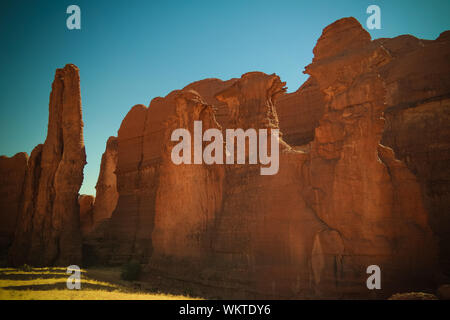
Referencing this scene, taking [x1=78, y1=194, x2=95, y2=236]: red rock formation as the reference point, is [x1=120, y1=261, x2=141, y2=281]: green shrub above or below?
below

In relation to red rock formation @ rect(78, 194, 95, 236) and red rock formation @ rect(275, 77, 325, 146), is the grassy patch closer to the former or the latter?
red rock formation @ rect(275, 77, 325, 146)

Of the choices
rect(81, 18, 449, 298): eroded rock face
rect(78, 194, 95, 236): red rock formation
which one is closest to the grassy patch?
rect(81, 18, 449, 298): eroded rock face

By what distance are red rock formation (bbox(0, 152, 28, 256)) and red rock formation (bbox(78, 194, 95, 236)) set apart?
648 centimetres

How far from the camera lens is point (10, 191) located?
80.6 feet

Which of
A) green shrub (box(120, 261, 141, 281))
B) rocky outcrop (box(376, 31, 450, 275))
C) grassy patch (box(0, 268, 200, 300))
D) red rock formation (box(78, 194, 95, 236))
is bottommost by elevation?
green shrub (box(120, 261, 141, 281))

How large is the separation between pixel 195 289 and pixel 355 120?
24.0 ft

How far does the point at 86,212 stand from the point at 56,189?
14477 millimetres

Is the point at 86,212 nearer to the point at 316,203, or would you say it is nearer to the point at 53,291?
the point at 53,291

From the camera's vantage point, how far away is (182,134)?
14766 mm

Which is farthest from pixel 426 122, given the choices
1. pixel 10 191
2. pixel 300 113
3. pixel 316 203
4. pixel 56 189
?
pixel 10 191

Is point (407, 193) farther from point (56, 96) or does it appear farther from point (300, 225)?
point (56, 96)

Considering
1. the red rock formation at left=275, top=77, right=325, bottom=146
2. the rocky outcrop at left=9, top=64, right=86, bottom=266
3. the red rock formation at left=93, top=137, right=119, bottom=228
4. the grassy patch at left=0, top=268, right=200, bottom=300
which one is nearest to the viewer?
the grassy patch at left=0, top=268, right=200, bottom=300

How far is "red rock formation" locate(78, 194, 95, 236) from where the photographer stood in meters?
30.9
